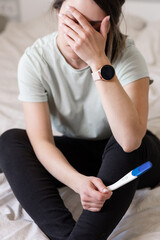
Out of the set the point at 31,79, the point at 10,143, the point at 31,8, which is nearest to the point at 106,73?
the point at 31,79

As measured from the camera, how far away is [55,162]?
886 millimetres

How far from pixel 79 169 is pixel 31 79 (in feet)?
1.01

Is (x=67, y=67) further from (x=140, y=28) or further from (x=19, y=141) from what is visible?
(x=140, y=28)

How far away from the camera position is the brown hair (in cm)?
80

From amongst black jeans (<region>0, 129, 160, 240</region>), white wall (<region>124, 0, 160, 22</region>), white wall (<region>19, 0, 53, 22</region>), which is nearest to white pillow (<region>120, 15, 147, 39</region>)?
white wall (<region>124, 0, 160, 22</region>)

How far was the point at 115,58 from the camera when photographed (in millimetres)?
938

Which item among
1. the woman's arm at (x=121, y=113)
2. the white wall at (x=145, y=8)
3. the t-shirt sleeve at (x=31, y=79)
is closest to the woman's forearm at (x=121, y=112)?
the woman's arm at (x=121, y=113)

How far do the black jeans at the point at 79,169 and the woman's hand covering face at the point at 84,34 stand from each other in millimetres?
237

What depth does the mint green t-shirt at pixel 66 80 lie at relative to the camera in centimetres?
93

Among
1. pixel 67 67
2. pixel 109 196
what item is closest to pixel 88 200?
pixel 109 196

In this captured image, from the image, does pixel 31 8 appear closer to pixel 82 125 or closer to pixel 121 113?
pixel 82 125

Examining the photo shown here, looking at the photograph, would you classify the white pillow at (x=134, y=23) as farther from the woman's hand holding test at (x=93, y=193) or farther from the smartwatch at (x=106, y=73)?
the woman's hand holding test at (x=93, y=193)

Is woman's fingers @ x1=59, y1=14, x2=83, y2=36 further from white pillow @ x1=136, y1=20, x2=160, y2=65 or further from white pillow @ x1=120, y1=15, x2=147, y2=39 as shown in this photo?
white pillow @ x1=120, y1=15, x2=147, y2=39

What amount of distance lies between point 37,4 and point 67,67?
75.6 inches
